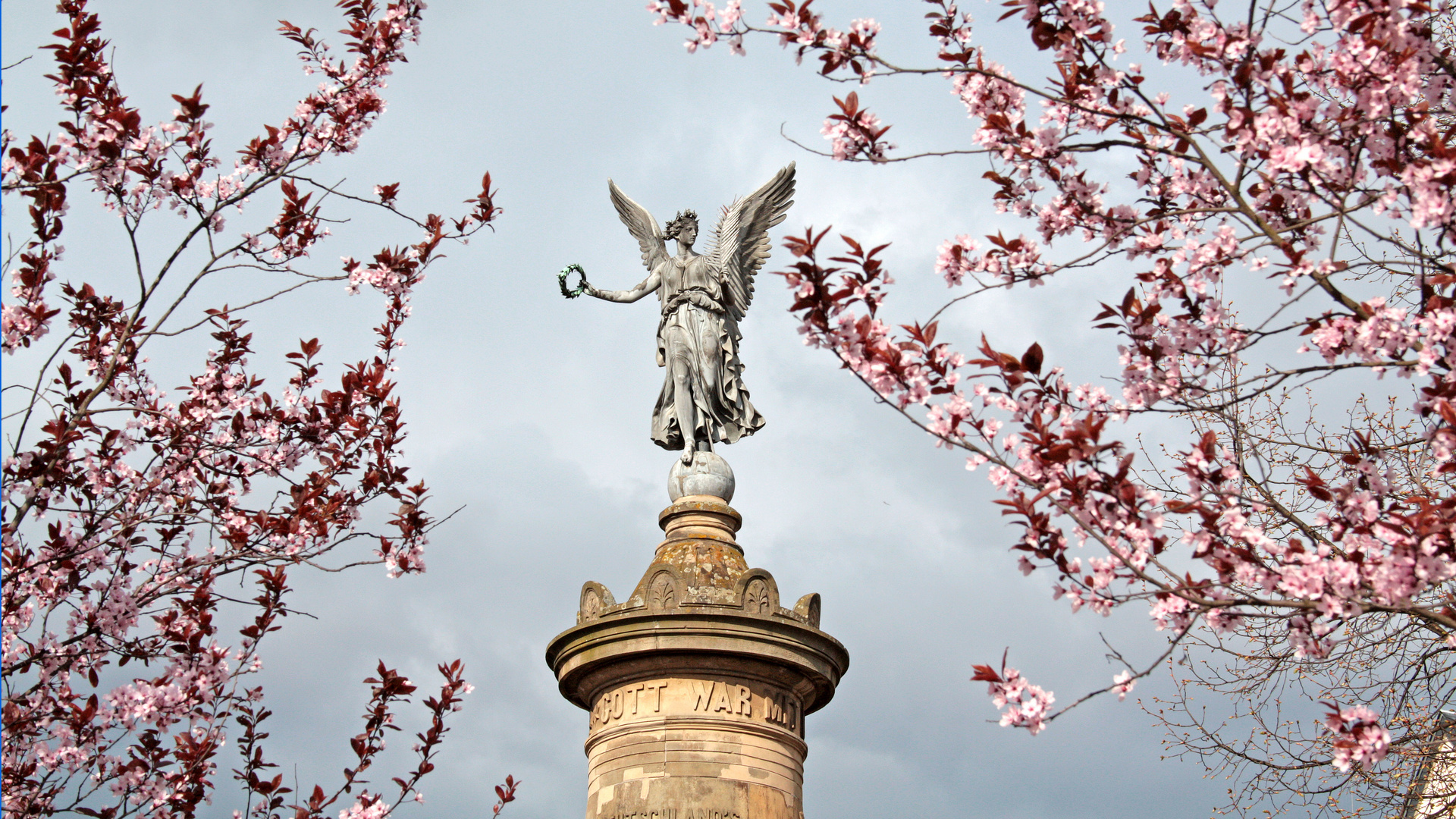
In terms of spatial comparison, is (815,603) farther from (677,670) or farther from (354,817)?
(354,817)

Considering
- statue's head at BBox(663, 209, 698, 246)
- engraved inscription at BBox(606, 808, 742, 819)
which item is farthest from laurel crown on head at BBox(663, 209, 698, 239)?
engraved inscription at BBox(606, 808, 742, 819)

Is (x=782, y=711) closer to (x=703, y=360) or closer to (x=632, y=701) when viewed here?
(x=632, y=701)

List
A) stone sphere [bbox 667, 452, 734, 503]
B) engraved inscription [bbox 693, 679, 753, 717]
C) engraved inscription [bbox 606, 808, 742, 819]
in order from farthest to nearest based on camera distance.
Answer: stone sphere [bbox 667, 452, 734, 503] → engraved inscription [bbox 693, 679, 753, 717] → engraved inscription [bbox 606, 808, 742, 819]

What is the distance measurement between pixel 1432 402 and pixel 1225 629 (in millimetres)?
1239

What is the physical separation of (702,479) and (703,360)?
3.41 ft

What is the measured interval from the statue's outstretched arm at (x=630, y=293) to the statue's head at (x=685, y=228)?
0.39 metres

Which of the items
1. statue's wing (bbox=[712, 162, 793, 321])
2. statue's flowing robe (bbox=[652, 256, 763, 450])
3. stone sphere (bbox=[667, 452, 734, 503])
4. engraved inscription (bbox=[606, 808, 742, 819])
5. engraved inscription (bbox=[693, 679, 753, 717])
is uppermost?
statue's wing (bbox=[712, 162, 793, 321])

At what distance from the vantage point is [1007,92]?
740 centimetres

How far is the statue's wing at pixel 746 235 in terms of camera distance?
1254 centimetres

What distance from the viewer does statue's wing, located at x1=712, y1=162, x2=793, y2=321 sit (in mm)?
12539

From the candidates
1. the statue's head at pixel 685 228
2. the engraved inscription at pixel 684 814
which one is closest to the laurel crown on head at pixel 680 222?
the statue's head at pixel 685 228

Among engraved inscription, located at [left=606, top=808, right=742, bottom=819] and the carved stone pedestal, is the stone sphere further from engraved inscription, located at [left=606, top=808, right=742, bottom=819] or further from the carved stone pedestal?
engraved inscription, located at [left=606, top=808, right=742, bottom=819]

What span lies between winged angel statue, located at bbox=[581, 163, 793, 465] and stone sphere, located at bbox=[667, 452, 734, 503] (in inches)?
3.4

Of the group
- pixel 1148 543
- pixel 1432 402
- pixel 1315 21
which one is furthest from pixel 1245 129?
pixel 1148 543
